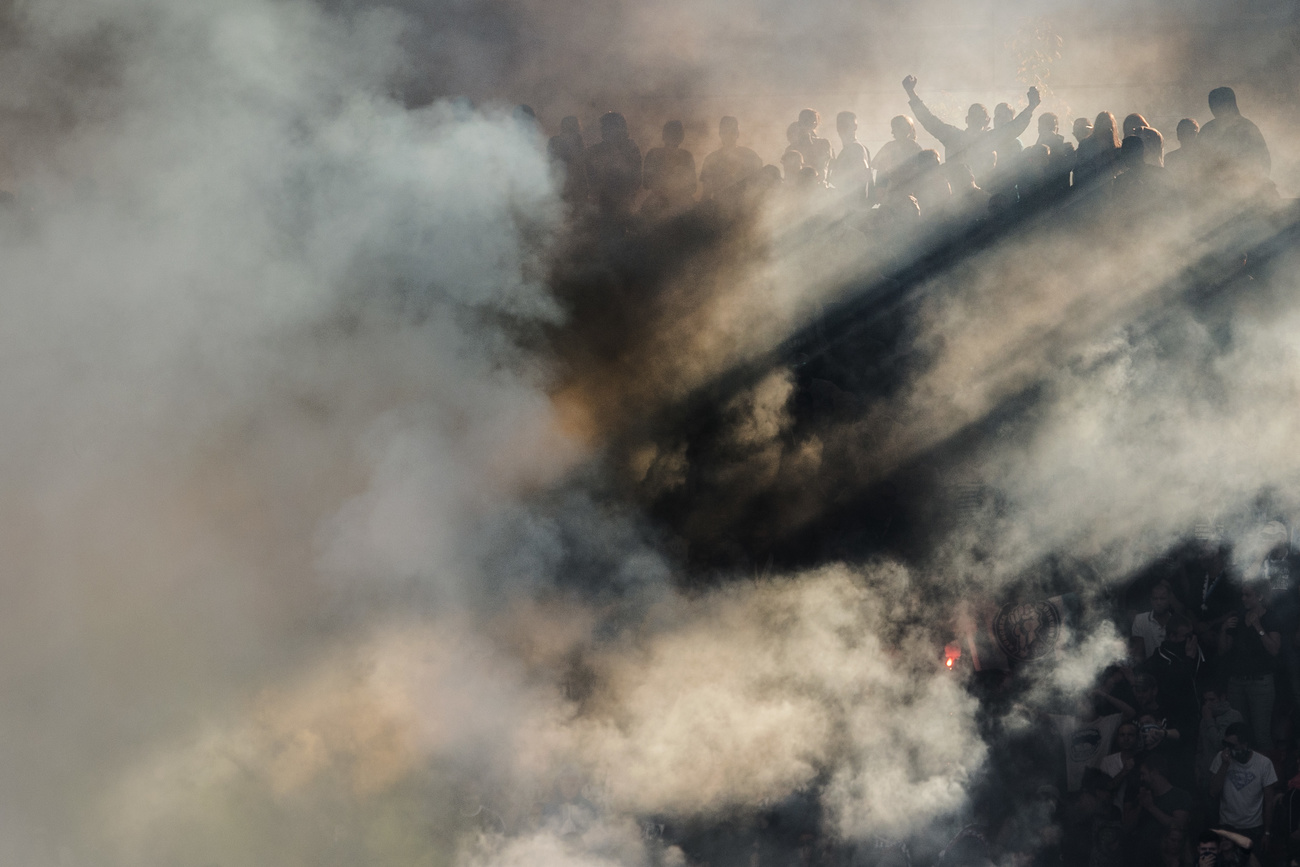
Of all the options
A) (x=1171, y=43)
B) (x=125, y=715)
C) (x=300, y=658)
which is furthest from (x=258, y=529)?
(x=1171, y=43)

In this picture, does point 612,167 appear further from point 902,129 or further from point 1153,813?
point 1153,813

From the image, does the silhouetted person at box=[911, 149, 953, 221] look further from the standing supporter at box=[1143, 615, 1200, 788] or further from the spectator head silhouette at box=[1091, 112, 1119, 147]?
the standing supporter at box=[1143, 615, 1200, 788]

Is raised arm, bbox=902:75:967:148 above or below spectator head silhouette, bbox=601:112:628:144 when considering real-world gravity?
below

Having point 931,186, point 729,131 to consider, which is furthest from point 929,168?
point 729,131

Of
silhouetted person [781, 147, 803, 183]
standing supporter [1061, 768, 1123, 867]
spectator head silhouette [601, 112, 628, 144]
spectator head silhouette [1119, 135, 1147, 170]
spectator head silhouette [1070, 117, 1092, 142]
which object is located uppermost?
spectator head silhouette [601, 112, 628, 144]

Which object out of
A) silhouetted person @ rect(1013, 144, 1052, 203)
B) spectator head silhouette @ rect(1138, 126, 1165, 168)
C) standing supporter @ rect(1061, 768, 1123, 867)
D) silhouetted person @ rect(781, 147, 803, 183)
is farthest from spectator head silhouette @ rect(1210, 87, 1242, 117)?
standing supporter @ rect(1061, 768, 1123, 867)

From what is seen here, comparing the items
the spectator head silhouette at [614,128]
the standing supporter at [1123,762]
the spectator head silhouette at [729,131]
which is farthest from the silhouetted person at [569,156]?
the standing supporter at [1123,762]

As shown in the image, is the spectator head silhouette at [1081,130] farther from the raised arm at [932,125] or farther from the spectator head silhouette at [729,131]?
the spectator head silhouette at [729,131]

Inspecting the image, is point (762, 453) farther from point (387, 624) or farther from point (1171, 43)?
point (1171, 43)
